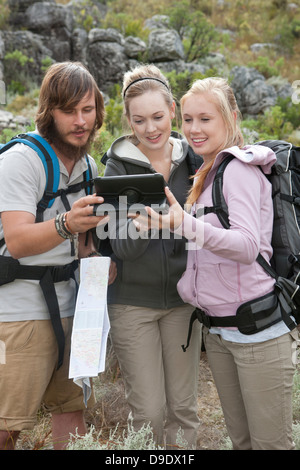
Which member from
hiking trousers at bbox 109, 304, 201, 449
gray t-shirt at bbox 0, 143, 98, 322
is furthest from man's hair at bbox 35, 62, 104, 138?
hiking trousers at bbox 109, 304, 201, 449

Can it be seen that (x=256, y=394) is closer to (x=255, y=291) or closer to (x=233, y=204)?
(x=255, y=291)

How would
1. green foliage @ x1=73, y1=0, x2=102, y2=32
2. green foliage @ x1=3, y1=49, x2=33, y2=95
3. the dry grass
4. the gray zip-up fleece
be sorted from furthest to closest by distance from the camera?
green foliage @ x1=73, y1=0, x2=102, y2=32, green foliage @ x1=3, y1=49, x2=33, y2=95, the dry grass, the gray zip-up fleece

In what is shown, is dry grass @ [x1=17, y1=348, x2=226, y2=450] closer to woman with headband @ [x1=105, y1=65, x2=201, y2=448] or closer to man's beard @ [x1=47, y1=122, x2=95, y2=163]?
woman with headband @ [x1=105, y1=65, x2=201, y2=448]

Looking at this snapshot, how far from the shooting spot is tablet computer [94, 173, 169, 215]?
1888 millimetres

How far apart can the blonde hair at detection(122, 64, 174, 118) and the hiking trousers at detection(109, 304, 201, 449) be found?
3.66 ft

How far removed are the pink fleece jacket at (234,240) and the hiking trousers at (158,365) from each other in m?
0.37

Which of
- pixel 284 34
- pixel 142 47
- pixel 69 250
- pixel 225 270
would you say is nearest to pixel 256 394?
pixel 225 270

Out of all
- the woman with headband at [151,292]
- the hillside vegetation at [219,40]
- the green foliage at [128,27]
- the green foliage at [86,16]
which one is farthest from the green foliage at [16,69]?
the woman with headband at [151,292]

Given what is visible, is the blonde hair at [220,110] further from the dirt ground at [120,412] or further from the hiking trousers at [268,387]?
the dirt ground at [120,412]

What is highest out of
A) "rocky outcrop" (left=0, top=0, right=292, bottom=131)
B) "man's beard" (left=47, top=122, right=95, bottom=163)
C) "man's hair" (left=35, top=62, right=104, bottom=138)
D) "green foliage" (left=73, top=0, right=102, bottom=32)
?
"green foliage" (left=73, top=0, right=102, bottom=32)

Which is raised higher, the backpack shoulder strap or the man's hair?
the man's hair

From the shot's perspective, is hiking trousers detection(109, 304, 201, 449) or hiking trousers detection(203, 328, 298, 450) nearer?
hiking trousers detection(203, 328, 298, 450)

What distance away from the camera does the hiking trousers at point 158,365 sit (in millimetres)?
2377

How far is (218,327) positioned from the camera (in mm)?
2055
